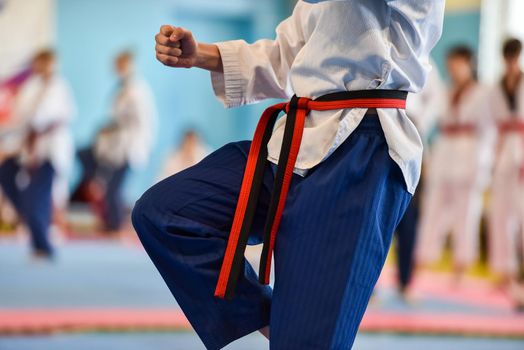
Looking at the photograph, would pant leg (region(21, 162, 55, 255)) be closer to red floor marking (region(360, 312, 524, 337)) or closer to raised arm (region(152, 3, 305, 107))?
red floor marking (region(360, 312, 524, 337))

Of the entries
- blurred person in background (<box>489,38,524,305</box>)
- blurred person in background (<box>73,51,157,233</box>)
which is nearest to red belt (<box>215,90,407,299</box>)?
blurred person in background (<box>489,38,524,305</box>)

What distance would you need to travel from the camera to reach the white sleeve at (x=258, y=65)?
1980 millimetres

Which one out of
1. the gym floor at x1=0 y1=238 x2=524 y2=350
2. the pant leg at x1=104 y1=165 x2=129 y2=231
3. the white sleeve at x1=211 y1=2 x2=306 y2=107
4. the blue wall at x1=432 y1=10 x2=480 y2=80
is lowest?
the pant leg at x1=104 y1=165 x2=129 y2=231

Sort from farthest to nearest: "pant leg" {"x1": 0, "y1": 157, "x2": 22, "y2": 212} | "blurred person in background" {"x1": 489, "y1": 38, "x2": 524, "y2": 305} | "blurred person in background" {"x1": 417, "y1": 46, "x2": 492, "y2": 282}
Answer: "pant leg" {"x1": 0, "y1": 157, "x2": 22, "y2": 212} → "blurred person in background" {"x1": 417, "y1": 46, "x2": 492, "y2": 282} → "blurred person in background" {"x1": 489, "y1": 38, "x2": 524, "y2": 305}

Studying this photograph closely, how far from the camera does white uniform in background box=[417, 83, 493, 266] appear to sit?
607 cm

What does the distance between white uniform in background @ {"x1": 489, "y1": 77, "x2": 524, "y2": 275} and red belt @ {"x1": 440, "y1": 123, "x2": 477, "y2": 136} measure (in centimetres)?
33

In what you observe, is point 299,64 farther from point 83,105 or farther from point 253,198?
point 83,105

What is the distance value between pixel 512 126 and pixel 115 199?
5.23 metres

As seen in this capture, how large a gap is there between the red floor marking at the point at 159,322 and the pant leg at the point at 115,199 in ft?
16.5

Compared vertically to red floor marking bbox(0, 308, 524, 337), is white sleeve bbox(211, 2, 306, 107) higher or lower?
higher

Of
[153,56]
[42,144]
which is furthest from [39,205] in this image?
[153,56]

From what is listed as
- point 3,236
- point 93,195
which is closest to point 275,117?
point 3,236

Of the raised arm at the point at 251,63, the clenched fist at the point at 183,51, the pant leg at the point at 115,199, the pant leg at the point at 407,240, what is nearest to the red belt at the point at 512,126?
the pant leg at the point at 407,240

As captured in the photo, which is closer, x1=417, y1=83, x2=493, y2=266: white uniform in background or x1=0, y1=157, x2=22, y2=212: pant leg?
x1=417, y1=83, x2=493, y2=266: white uniform in background
